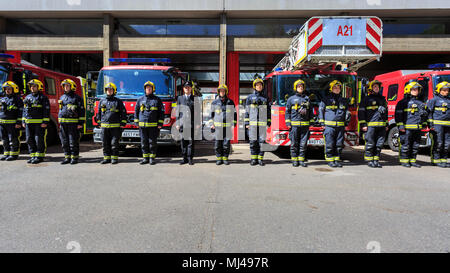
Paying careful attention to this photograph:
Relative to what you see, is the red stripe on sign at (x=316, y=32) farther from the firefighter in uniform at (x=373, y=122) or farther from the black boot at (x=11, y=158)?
the black boot at (x=11, y=158)

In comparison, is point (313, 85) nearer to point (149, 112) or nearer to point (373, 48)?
point (373, 48)

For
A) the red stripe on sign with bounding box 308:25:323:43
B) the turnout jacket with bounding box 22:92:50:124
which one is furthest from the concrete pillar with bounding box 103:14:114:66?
the red stripe on sign with bounding box 308:25:323:43

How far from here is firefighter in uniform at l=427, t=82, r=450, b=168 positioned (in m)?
6.33

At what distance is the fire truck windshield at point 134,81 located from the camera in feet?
23.6

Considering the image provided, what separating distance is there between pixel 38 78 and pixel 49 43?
5250 mm

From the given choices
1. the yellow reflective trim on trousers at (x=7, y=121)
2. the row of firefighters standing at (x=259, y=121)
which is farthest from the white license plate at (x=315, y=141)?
the yellow reflective trim on trousers at (x=7, y=121)

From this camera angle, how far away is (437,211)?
345cm

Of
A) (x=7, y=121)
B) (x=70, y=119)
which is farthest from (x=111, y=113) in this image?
(x=7, y=121)

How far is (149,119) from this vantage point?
645 cm

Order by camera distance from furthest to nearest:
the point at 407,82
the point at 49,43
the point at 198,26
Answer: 1. the point at 198,26
2. the point at 49,43
3. the point at 407,82

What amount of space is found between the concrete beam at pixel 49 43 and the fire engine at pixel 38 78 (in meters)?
2.38

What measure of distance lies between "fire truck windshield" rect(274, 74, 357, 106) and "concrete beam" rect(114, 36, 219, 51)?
258 inches

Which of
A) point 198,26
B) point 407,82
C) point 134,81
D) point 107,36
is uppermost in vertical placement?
point 198,26
